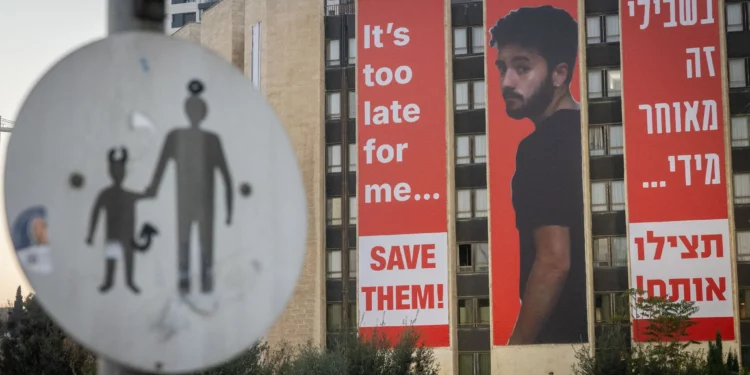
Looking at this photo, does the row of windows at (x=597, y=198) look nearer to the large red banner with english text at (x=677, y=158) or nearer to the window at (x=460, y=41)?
the large red banner with english text at (x=677, y=158)

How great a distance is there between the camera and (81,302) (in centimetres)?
236

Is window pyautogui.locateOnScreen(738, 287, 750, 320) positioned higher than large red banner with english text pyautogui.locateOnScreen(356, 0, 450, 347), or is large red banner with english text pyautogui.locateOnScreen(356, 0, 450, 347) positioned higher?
large red banner with english text pyautogui.locateOnScreen(356, 0, 450, 347)

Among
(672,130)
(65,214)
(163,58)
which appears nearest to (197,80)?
(163,58)

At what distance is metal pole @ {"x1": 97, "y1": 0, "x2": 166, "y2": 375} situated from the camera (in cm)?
244

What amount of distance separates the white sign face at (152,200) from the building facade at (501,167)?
6208 cm

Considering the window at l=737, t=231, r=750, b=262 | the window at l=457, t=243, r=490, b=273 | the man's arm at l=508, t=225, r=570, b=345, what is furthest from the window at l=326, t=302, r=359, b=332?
the window at l=737, t=231, r=750, b=262

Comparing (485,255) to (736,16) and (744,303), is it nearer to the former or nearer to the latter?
(744,303)

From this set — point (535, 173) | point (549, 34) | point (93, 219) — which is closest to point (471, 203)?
point (535, 173)

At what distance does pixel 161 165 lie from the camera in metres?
2.39

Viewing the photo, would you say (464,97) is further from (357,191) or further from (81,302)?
(81,302)

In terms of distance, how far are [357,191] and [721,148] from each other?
20.5 m

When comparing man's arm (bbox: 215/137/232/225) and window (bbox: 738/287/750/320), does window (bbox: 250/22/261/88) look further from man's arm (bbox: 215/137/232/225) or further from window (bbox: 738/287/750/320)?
man's arm (bbox: 215/137/232/225)

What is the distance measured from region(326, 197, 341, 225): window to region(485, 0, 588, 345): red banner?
9.23m

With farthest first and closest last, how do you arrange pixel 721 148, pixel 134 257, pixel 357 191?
pixel 357 191, pixel 721 148, pixel 134 257
